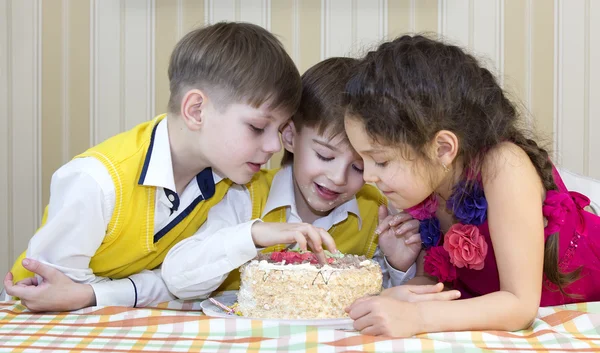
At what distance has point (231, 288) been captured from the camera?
6.46 ft

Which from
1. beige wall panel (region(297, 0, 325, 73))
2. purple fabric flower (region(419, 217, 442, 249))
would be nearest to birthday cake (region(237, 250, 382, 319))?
purple fabric flower (region(419, 217, 442, 249))

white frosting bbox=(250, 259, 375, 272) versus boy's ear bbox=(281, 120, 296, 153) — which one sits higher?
boy's ear bbox=(281, 120, 296, 153)

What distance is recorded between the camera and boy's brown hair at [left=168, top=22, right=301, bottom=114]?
5.49 feet

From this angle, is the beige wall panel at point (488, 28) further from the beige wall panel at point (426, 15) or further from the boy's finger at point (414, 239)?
the boy's finger at point (414, 239)

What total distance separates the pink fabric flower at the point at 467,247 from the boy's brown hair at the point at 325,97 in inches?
15.8

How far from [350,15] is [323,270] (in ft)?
4.26

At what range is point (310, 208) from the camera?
6.39 ft

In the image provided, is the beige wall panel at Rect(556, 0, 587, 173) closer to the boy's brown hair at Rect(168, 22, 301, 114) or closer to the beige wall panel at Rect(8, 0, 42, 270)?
the boy's brown hair at Rect(168, 22, 301, 114)

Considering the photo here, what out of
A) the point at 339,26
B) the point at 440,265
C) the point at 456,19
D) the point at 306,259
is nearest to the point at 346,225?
the point at 440,265

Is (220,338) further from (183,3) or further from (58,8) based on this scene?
(58,8)

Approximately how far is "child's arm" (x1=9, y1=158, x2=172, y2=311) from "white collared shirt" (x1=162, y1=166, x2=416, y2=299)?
0.52ft

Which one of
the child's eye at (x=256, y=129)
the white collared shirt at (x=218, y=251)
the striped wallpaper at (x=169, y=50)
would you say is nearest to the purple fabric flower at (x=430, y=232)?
the white collared shirt at (x=218, y=251)

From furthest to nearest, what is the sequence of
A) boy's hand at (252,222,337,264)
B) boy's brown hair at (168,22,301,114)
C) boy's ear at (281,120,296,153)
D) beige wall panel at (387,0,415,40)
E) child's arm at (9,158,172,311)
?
beige wall panel at (387,0,415,40), boy's ear at (281,120,296,153), boy's brown hair at (168,22,301,114), child's arm at (9,158,172,311), boy's hand at (252,222,337,264)

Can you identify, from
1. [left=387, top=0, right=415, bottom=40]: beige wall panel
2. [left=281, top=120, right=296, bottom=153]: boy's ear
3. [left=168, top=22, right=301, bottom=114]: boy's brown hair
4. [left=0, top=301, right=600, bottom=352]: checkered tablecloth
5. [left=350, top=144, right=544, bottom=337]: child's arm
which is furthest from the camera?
[left=387, top=0, right=415, bottom=40]: beige wall panel
